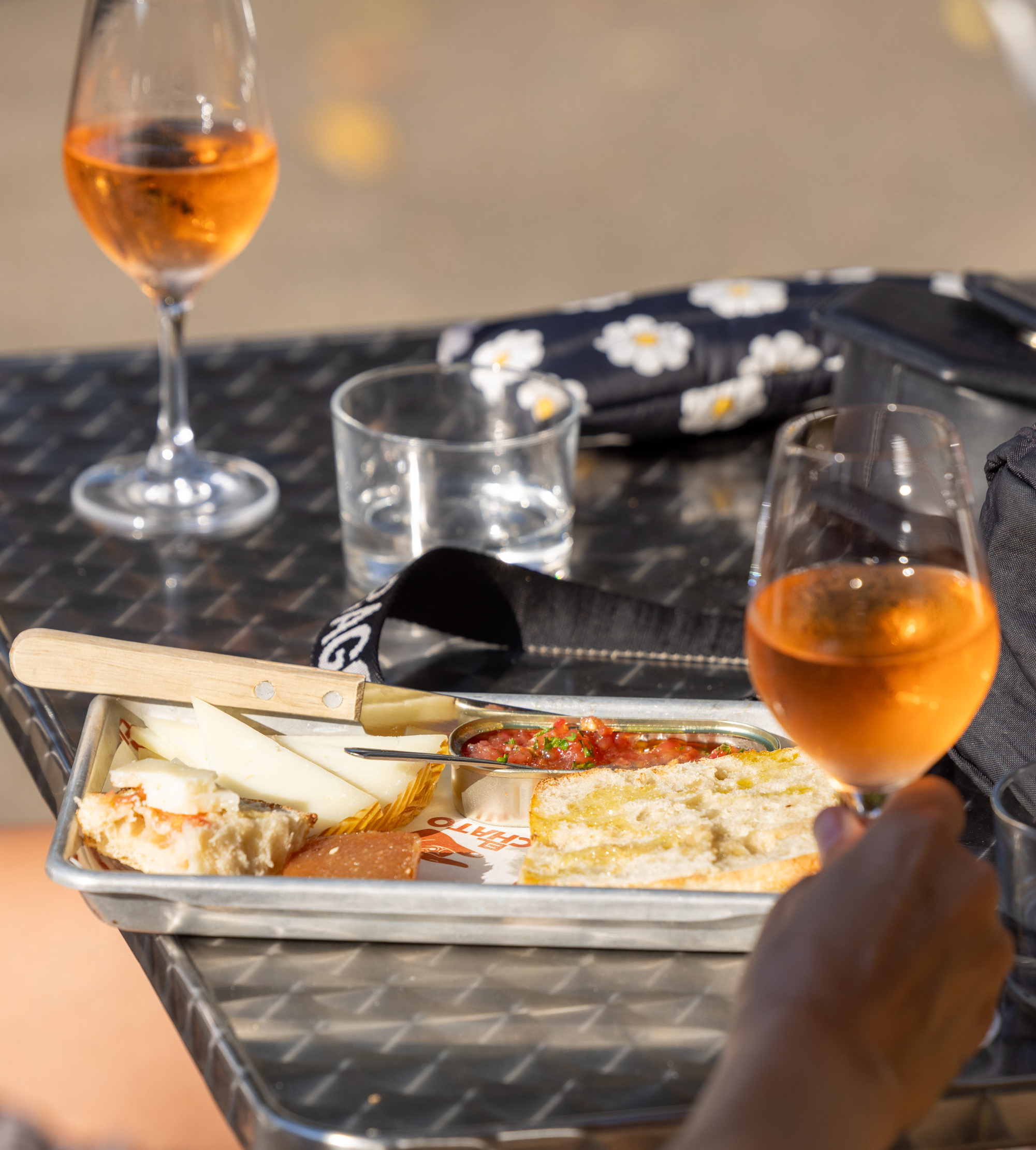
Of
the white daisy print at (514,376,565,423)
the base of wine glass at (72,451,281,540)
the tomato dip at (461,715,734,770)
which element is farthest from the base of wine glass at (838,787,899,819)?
the base of wine glass at (72,451,281,540)

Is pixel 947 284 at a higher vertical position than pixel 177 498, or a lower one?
higher

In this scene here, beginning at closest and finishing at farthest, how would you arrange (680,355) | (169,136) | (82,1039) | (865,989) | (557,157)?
(865,989) → (169,136) → (680,355) → (82,1039) → (557,157)

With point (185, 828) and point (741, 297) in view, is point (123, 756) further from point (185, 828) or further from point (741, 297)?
point (741, 297)

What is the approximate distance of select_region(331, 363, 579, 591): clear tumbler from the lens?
42.8 inches

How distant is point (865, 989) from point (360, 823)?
314mm

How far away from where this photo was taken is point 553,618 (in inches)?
40.5

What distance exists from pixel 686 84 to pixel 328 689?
461 cm

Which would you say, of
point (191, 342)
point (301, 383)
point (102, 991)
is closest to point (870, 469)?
point (301, 383)

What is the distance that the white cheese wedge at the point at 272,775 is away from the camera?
0.75 metres

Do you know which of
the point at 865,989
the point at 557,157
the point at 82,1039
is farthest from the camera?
the point at 557,157

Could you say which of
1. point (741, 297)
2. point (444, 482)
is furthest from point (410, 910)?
point (741, 297)

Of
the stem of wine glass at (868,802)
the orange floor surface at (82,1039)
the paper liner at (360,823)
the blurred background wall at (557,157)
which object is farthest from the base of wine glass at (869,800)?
the blurred background wall at (557,157)

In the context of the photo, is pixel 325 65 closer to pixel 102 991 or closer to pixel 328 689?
pixel 102 991

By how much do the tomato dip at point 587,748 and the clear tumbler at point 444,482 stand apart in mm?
261
